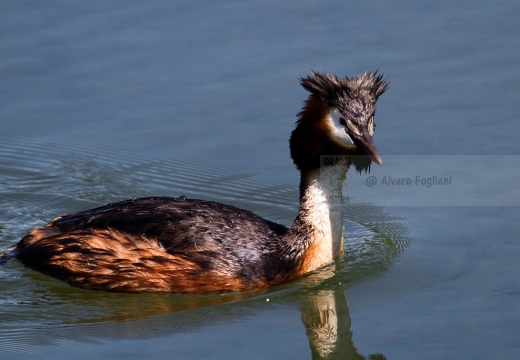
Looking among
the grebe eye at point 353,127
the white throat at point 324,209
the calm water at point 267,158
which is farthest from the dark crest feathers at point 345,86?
the calm water at point 267,158

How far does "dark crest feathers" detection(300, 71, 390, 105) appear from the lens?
1069 centimetres

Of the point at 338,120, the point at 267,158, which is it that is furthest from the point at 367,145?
the point at 267,158

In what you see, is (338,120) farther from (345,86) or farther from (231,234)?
(231,234)

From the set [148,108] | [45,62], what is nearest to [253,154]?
[148,108]

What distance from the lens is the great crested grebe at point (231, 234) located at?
1072 centimetres

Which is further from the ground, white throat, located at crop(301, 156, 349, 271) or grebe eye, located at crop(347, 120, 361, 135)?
grebe eye, located at crop(347, 120, 361, 135)

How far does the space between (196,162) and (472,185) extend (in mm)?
3293

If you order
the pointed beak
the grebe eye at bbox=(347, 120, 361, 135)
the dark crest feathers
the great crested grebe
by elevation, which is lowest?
the great crested grebe

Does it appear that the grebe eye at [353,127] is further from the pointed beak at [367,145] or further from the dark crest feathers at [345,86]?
the dark crest feathers at [345,86]

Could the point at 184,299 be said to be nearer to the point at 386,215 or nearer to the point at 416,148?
the point at 386,215

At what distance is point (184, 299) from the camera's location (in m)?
10.6

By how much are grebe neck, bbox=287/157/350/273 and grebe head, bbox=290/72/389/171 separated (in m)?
0.19

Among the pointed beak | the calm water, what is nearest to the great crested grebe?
the pointed beak

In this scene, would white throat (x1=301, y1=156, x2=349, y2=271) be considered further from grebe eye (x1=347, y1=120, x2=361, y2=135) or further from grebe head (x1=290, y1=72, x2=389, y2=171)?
grebe eye (x1=347, y1=120, x2=361, y2=135)
